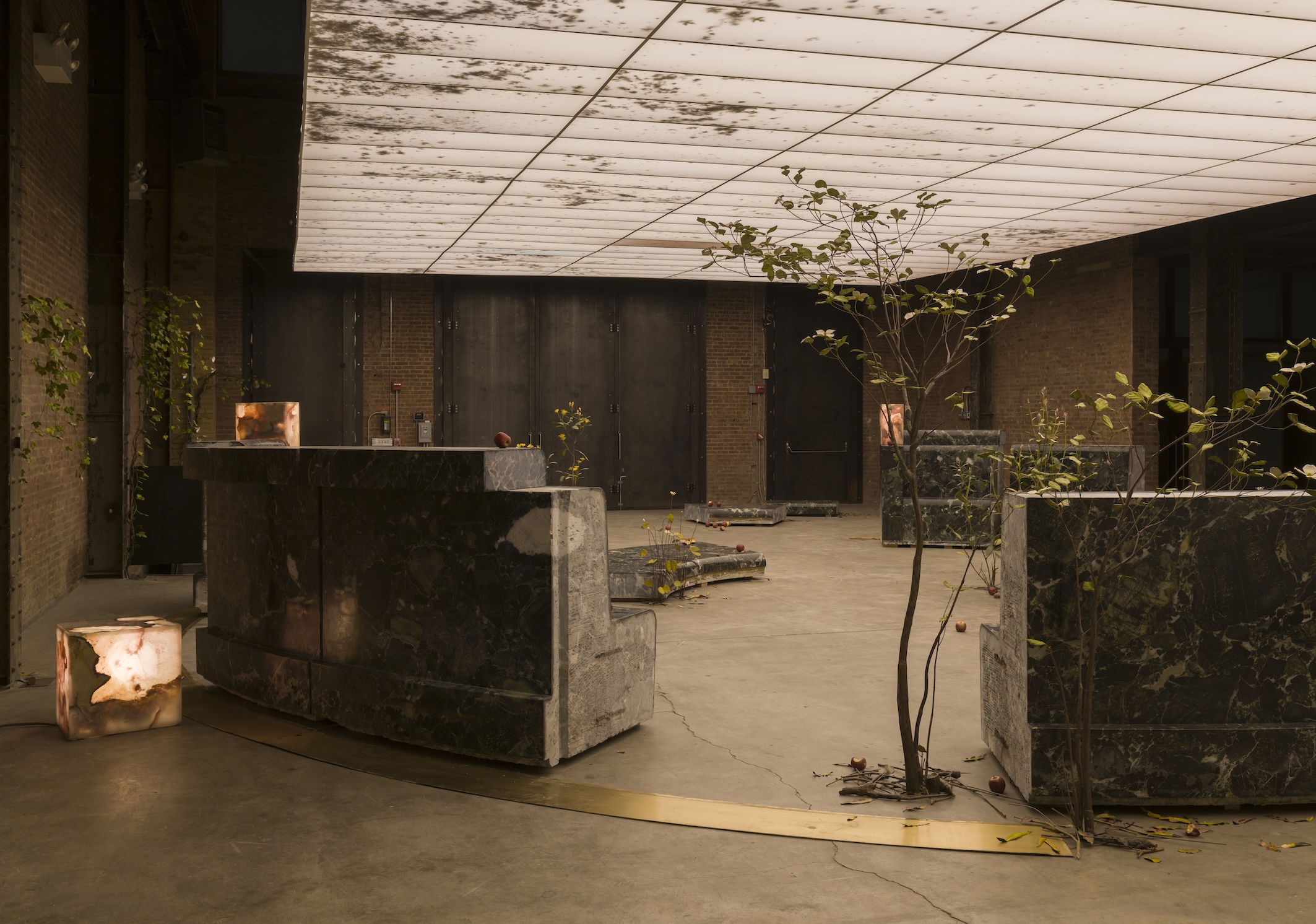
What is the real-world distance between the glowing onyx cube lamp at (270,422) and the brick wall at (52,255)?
4.37ft

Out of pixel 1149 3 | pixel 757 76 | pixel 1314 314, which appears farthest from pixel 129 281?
pixel 1314 314

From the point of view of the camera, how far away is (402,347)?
15.2 m

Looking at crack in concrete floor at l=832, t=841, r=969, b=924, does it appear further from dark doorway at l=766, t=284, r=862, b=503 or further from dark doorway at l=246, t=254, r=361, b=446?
dark doorway at l=766, t=284, r=862, b=503

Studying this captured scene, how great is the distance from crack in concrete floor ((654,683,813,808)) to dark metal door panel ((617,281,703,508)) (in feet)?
36.2

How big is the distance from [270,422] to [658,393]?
825 centimetres

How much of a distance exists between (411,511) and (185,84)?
1145cm

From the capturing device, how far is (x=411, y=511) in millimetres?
4188

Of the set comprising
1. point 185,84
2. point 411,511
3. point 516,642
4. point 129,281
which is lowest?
point 516,642

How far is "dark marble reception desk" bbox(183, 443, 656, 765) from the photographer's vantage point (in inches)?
154

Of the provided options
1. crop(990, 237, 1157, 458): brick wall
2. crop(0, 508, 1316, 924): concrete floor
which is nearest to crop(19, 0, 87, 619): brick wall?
crop(0, 508, 1316, 924): concrete floor

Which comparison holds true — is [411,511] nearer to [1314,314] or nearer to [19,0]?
[19,0]

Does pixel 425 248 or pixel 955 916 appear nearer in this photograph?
pixel 955 916

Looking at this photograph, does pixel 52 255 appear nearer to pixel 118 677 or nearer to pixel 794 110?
pixel 118 677

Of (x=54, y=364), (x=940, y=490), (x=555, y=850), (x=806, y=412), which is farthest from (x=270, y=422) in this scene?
(x=806, y=412)
